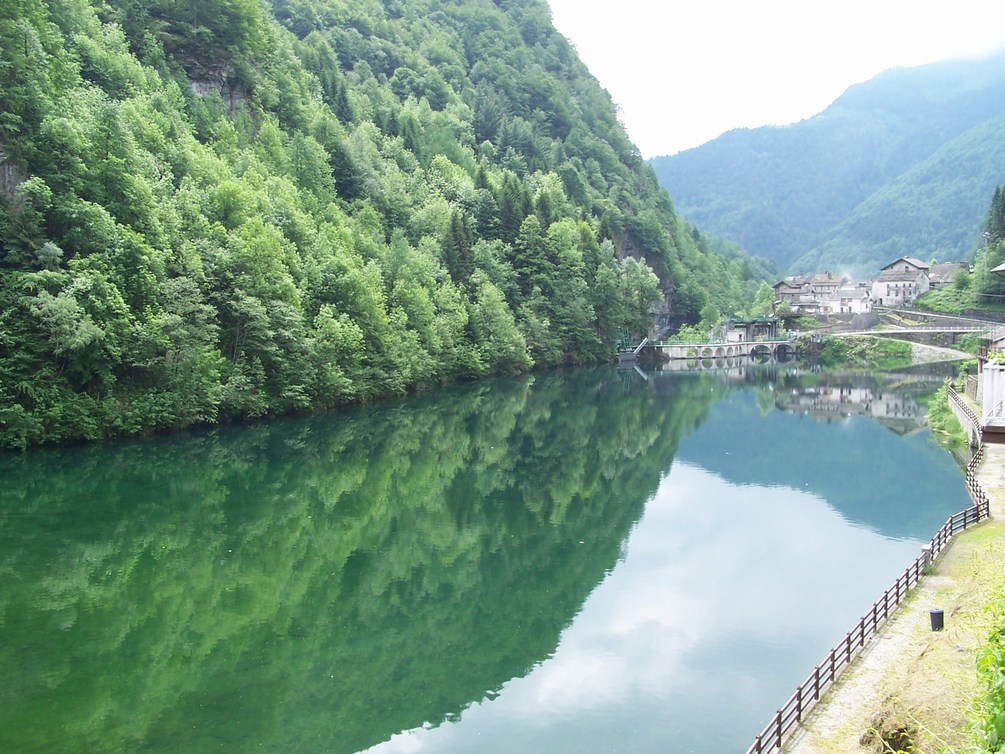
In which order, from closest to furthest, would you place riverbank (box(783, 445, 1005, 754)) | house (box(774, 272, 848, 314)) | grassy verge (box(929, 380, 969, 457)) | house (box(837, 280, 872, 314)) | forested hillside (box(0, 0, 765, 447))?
riverbank (box(783, 445, 1005, 754))
forested hillside (box(0, 0, 765, 447))
grassy verge (box(929, 380, 969, 457))
house (box(837, 280, 872, 314))
house (box(774, 272, 848, 314))

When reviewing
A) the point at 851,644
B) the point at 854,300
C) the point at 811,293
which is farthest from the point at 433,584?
the point at 811,293

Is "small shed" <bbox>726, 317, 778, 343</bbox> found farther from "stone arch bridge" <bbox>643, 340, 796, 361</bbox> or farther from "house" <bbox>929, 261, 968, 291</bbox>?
"house" <bbox>929, 261, 968, 291</bbox>

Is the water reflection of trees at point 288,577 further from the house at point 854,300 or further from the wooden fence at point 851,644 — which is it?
the house at point 854,300

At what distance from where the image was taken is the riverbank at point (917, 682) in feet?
42.4

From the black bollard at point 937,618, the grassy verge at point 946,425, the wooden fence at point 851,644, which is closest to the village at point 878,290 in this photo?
the grassy verge at point 946,425

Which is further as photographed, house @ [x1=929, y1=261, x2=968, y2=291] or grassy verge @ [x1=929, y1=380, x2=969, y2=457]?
house @ [x1=929, y1=261, x2=968, y2=291]

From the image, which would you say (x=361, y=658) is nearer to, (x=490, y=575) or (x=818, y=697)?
(x=490, y=575)

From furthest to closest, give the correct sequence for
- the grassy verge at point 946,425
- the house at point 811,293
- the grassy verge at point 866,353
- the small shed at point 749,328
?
the house at point 811,293
the small shed at point 749,328
the grassy verge at point 866,353
the grassy verge at point 946,425

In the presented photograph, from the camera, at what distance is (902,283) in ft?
470

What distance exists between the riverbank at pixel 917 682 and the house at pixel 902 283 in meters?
133

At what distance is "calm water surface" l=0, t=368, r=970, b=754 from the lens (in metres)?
17.7

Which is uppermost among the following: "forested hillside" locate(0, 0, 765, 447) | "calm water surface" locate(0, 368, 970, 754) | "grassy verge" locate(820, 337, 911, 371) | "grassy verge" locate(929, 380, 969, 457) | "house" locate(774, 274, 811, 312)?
"forested hillside" locate(0, 0, 765, 447)

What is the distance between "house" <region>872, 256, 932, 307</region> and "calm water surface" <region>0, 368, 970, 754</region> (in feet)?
332

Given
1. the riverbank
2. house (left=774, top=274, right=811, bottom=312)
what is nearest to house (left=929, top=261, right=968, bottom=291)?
house (left=774, top=274, right=811, bottom=312)
